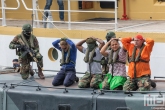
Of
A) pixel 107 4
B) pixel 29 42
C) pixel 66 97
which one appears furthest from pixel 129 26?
pixel 66 97

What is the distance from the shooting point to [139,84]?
437 inches

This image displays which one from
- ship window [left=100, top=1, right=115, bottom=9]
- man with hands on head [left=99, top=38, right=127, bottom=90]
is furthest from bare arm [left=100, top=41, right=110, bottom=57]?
ship window [left=100, top=1, right=115, bottom=9]

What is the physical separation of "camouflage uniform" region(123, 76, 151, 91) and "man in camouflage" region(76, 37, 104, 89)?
706mm

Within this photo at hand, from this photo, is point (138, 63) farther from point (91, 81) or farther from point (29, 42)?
point (29, 42)

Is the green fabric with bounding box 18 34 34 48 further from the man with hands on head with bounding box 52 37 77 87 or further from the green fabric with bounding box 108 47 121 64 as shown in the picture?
the green fabric with bounding box 108 47 121 64

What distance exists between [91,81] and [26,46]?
5.81 ft

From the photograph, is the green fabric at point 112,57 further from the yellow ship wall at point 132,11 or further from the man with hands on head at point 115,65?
the yellow ship wall at point 132,11

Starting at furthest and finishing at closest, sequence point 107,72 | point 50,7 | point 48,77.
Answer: point 50,7 → point 48,77 → point 107,72

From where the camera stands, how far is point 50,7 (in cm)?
1582

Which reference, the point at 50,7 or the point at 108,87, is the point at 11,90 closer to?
the point at 108,87

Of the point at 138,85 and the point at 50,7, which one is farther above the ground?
the point at 50,7

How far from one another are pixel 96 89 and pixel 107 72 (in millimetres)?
474

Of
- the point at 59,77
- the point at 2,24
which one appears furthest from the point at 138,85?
the point at 2,24

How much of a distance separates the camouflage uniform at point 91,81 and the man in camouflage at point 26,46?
1344mm
